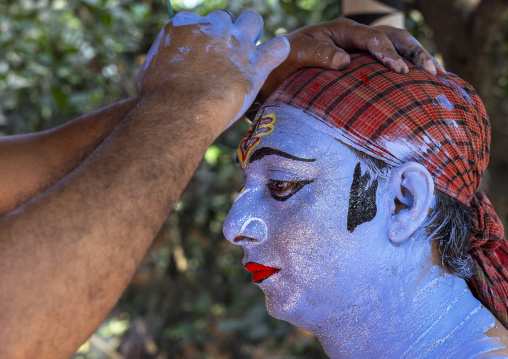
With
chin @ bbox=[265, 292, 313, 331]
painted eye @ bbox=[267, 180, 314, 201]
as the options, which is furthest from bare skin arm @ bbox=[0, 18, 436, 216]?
chin @ bbox=[265, 292, 313, 331]

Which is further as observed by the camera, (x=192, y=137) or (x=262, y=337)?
(x=262, y=337)

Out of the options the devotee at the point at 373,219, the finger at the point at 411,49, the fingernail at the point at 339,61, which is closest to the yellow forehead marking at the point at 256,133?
the devotee at the point at 373,219

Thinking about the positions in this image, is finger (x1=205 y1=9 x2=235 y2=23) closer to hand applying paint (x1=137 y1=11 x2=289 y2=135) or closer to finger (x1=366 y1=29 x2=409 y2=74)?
hand applying paint (x1=137 y1=11 x2=289 y2=135)

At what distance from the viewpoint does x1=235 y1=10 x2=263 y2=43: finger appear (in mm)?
1839

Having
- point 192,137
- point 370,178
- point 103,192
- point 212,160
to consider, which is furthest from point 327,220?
point 212,160

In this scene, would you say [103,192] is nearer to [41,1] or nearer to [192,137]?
[192,137]

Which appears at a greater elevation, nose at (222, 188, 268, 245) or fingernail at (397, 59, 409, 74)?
fingernail at (397, 59, 409, 74)

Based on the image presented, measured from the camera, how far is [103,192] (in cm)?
150

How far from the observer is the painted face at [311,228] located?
1.85 metres

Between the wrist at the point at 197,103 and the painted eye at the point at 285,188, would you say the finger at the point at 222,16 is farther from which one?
the painted eye at the point at 285,188

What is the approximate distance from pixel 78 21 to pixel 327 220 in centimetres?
407

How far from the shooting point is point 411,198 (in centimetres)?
191

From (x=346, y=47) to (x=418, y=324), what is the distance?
0.97 m

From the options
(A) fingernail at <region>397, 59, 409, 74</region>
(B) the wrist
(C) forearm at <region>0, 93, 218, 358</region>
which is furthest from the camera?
(A) fingernail at <region>397, 59, 409, 74</region>
